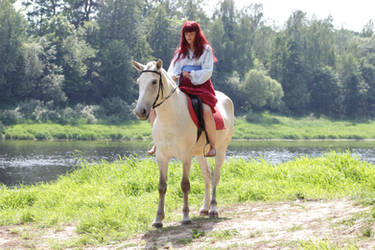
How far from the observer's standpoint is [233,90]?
207 ft

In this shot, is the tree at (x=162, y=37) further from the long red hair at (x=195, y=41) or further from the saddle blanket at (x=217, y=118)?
the saddle blanket at (x=217, y=118)

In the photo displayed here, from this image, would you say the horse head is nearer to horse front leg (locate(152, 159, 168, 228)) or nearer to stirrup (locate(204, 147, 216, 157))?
horse front leg (locate(152, 159, 168, 228))

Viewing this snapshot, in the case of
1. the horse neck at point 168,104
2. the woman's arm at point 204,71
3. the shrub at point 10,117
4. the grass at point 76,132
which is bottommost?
the grass at point 76,132

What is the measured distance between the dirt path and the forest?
34637 millimetres

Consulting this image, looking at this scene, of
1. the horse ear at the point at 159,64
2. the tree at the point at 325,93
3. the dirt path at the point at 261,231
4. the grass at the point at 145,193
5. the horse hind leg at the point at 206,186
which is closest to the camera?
the dirt path at the point at 261,231

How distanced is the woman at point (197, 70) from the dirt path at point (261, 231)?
1.14 meters

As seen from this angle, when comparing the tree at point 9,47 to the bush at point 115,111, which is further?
the bush at point 115,111

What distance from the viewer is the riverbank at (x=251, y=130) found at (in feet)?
121

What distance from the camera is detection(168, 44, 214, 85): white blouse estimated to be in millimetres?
6680

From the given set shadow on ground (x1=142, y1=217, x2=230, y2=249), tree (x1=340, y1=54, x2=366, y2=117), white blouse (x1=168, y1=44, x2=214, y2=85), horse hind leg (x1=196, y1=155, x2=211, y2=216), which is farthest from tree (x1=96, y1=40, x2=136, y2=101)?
shadow on ground (x1=142, y1=217, x2=230, y2=249)

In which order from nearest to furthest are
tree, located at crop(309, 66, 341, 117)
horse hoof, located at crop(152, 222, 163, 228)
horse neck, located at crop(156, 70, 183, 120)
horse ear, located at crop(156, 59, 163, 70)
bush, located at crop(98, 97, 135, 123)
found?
horse ear, located at crop(156, 59, 163, 70), horse neck, located at crop(156, 70, 183, 120), horse hoof, located at crop(152, 222, 163, 228), bush, located at crop(98, 97, 135, 123), tree, located at crop(309, 66, 341, 117)

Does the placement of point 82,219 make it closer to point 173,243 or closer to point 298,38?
point 173,243

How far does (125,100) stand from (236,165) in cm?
4583

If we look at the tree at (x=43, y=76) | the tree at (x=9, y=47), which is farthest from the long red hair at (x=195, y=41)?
the tree at (x=9, y=47)
